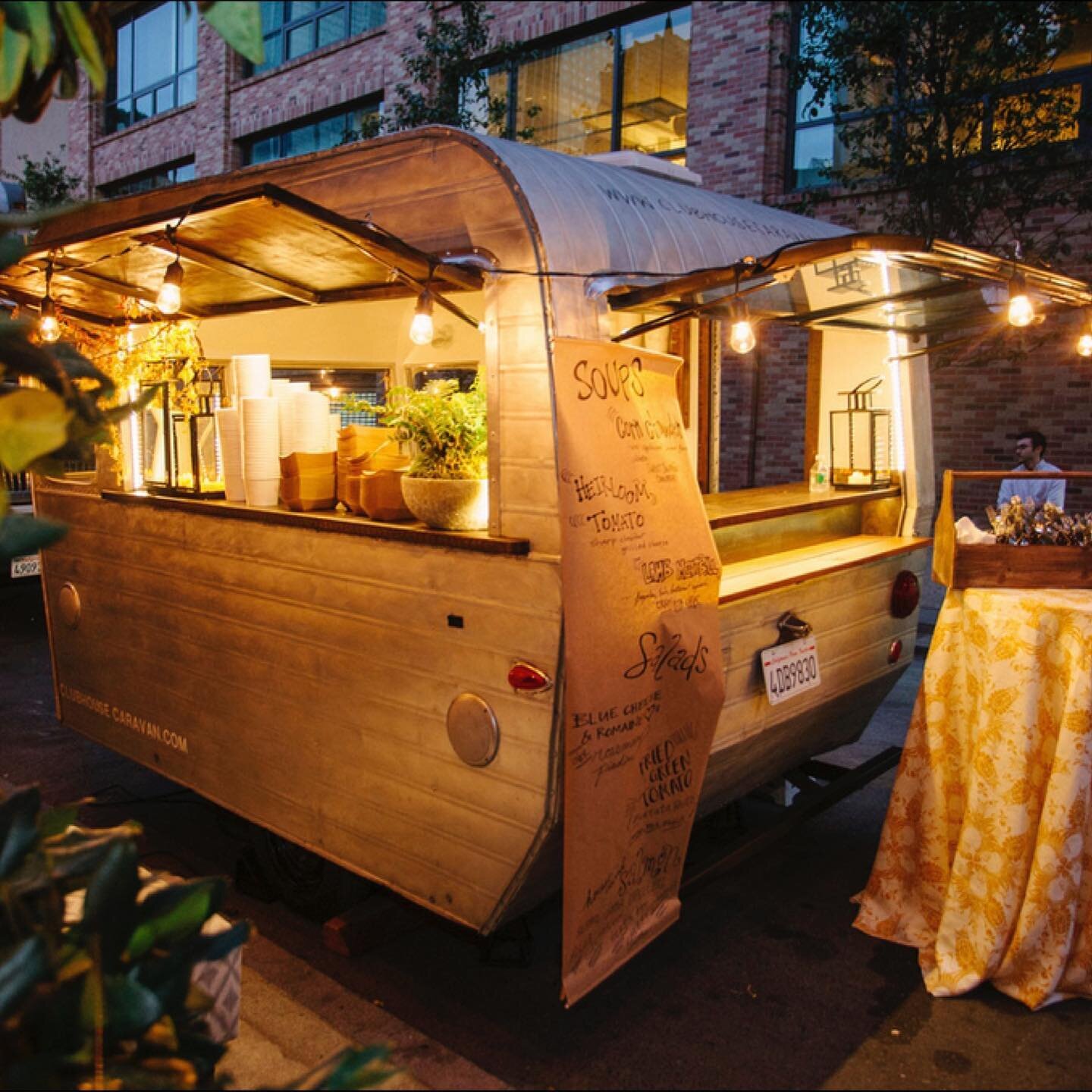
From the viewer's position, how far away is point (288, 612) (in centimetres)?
365

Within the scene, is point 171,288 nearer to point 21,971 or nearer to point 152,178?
point 21,971

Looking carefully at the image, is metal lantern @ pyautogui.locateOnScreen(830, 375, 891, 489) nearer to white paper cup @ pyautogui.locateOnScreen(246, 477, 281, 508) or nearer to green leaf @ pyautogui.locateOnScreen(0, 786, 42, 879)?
white paper cup @ pyautogui.locateOnScreen(246, 477, 281, 508)

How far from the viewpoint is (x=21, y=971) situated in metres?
1.69

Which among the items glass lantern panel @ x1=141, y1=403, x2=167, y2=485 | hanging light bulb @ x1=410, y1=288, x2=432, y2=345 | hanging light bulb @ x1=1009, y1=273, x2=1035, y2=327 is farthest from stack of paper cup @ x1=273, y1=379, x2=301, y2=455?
hanging light bulb @ x1=1009, y1=273, x2=1035, y2=327

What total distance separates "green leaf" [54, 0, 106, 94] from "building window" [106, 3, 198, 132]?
767 inches

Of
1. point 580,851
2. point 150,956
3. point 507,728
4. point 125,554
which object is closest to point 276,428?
point 125,554

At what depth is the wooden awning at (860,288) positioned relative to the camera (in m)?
3.17

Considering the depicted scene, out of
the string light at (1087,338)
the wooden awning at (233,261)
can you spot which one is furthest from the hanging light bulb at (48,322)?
the string light at (1087,338)

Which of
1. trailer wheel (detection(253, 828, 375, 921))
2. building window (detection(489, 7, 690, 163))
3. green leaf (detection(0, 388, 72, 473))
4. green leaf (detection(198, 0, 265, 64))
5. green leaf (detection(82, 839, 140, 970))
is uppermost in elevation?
building window (detection(489, 7, 690, 163))

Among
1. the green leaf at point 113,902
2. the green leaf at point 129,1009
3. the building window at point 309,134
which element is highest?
the building window at point 309,134

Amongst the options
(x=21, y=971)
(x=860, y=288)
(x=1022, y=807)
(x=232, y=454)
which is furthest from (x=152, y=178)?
(x=21, y=971)

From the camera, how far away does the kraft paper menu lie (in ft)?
9.48

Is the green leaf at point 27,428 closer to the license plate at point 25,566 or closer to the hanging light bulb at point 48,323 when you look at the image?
the hanging light bulb at point 48,323

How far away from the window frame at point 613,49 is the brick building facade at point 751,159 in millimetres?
29
